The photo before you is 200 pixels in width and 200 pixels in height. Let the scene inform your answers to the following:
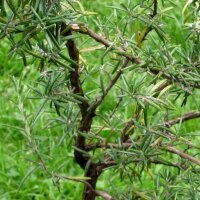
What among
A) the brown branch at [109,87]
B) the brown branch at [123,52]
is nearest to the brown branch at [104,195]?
the brown branch at [109,87]

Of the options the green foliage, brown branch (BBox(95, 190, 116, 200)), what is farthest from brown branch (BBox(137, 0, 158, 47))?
brown branch (BBox(95, 190, 116, 200))

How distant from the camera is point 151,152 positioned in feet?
3.93

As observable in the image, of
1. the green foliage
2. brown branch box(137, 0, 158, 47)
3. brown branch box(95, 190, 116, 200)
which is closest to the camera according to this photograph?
the green foliage

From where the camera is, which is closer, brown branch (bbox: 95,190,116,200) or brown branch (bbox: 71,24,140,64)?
brown branch (bbox: 71,24,140,64)

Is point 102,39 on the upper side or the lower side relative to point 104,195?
upper

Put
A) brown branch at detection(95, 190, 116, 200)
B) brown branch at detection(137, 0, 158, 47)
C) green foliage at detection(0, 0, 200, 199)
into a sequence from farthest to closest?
brown branch at detection(95, 190, 116, 200)
brown branch at detection(137, 0, 158, 47)
green foliage at detection(0, 0, 200, 199)

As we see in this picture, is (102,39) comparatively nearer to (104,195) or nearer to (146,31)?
(146,31)

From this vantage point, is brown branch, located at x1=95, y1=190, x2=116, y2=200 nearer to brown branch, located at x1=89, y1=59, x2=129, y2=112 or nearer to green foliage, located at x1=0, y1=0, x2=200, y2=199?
green foliage, located at x1=0, y1=0, x2=200, y2=199

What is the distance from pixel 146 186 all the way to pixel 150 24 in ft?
4.89

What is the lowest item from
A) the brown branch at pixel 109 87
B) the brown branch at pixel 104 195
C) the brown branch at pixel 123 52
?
the brown branch at pixel 104 195

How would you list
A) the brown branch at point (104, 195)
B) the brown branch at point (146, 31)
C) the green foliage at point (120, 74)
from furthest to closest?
the brown branch at point (104, 195)
the brown branch at point (146, 31)
the green foliage at point (120, 74)

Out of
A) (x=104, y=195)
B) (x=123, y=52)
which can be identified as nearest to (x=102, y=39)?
(x=123, y=52)

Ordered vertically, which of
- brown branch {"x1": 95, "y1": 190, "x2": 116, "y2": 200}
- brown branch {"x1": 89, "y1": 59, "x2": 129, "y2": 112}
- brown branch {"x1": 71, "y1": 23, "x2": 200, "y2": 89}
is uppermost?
brown branch {"x1": 71, "y1": 23, "x2": 200, "y2": 89}

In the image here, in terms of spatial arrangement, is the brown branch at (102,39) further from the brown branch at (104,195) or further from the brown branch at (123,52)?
the brown branch at (104,195)
